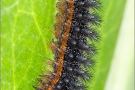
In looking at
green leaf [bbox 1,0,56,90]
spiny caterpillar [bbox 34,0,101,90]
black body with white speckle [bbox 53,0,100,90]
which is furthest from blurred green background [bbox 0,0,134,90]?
black body with white speckle [bbox 53,0,100,90]

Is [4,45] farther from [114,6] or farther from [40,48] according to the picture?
[114,6]

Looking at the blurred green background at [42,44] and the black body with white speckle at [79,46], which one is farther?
the black body with white speckle at [79,46]

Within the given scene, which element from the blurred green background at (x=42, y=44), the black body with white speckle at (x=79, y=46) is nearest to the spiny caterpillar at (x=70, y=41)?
the black body with white speckle at (x=79, y=46)

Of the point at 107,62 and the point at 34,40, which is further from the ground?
the point at 34,40

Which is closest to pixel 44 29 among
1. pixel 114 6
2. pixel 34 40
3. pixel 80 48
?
pixel 34 40

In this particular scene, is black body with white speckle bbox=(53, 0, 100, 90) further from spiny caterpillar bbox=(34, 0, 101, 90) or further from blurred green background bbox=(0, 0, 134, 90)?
blurred green background bbox=(0, 0, 134, 90)

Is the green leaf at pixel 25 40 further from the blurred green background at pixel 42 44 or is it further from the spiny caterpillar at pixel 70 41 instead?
the spiny caterpillar at pixel 70 41
